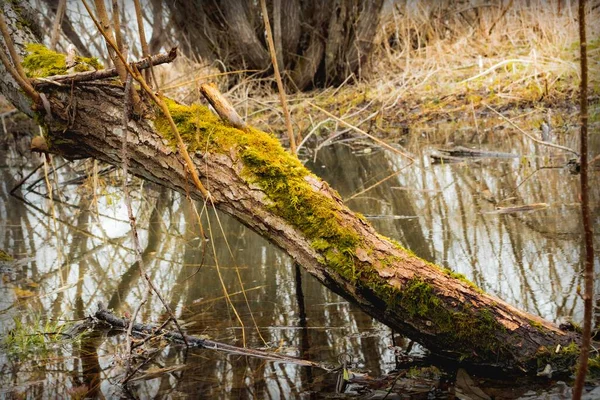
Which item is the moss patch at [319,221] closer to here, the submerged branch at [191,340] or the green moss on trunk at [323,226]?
the green moss on trunk at [323,226]

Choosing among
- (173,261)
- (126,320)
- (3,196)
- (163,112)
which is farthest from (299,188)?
(3,196)

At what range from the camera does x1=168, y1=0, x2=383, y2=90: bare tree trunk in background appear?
8297 millimetres

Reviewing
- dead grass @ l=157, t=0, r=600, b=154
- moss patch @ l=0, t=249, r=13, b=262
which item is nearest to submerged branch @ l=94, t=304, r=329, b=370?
moss patch @ l=0, t=249, r=13, b=262

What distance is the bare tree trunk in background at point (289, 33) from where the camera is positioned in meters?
8.30

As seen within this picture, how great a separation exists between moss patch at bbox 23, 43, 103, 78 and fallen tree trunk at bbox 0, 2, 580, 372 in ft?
0.39

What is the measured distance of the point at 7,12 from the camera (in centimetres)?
272

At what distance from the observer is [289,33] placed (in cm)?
845

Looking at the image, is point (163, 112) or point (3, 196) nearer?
point (163, 112)

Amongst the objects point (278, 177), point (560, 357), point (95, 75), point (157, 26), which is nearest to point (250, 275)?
point (278, 177)

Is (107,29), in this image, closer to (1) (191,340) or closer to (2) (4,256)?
(1) (191,340)

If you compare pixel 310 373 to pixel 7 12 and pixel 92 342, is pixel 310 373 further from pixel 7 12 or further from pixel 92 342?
pixel 7 12

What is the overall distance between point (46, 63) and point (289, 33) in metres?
6.29

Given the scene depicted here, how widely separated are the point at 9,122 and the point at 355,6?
16.8ft

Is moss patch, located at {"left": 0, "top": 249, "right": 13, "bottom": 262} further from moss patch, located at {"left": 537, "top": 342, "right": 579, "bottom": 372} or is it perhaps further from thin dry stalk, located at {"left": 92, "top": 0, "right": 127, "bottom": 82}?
moss patch, located at {"left": 537, "top": 342, "right": 579, "bottom": 372}
